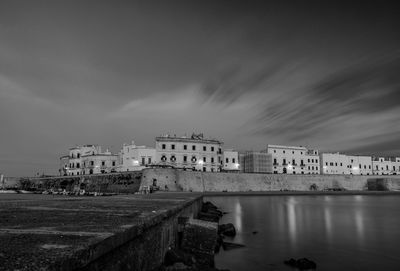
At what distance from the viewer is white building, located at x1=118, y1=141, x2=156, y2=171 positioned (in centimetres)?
6562

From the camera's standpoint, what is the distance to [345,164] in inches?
3516

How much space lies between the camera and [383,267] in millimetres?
9680

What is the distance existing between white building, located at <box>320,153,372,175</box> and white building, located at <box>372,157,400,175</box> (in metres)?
2.73

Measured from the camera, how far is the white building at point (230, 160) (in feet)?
241

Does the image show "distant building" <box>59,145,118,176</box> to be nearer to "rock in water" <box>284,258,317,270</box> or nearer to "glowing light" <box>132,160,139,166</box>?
"glowing light" <box>132,160,139,166</box>

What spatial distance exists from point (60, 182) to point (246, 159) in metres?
45.6

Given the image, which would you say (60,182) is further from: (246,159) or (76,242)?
(76,242)

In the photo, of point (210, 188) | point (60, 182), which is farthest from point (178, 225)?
point (60, 182)

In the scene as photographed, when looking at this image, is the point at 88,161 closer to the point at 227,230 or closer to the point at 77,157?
the point at 77,157

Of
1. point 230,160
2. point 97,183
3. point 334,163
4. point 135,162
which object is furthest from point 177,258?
point 334,163

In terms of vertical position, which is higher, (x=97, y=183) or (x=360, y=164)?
(x=360, y=164)

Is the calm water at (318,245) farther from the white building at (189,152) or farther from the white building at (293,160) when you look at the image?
the white building at (293,160)

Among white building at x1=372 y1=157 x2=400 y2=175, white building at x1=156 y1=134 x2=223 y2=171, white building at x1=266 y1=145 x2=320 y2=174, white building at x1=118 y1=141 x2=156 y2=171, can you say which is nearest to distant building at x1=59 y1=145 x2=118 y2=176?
white building at x1=118 y1=141 x2=156 y2=171

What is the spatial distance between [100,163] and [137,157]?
43.6 feet
